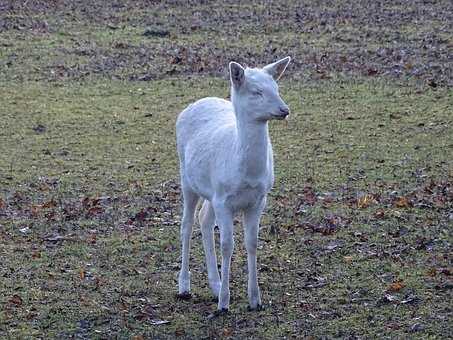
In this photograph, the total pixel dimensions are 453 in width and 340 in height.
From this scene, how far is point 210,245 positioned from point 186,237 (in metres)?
0.21

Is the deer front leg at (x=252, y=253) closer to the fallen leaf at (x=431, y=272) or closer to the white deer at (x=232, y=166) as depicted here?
the white deer at (x=232, y=166)

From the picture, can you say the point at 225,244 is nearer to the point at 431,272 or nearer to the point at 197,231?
the point at 431,272

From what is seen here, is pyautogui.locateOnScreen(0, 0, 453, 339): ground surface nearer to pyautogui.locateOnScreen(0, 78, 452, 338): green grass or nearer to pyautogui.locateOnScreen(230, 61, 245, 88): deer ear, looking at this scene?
pyautogui.locateOnScreen(0, 78, 452, 338): green grass

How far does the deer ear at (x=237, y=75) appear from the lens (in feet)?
24.9

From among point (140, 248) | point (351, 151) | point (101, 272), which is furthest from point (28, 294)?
point (351, 151)

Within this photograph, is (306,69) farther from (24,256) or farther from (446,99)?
(24,256)

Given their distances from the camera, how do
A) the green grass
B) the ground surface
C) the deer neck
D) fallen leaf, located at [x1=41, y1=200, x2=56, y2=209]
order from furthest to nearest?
1. fallen leaf, located at [x1=41, y1=200, x2=56, y2=209]
2. the ground surface
3. the green grass
4. the deer neck

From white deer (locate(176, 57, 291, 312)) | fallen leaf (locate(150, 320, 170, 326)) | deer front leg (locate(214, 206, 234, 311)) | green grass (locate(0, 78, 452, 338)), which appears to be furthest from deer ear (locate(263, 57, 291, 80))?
fallen leaf (locate(150, 320, 170, 326))

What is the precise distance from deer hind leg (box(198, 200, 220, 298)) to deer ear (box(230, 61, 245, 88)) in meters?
1.31

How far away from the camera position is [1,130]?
51.1 feet

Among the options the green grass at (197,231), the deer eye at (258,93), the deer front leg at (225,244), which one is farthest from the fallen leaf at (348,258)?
the deer eye at (258,93)

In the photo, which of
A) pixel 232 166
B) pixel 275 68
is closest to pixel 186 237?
pixel 232 166

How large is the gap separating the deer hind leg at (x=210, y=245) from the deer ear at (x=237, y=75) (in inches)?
51.8

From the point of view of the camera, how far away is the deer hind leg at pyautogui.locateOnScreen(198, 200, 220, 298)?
8492mm
